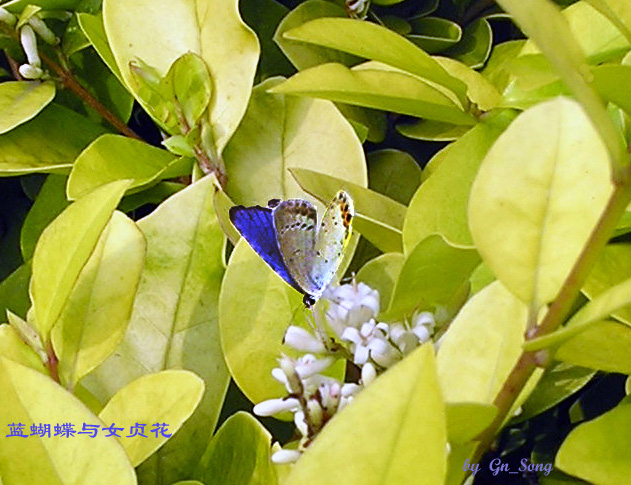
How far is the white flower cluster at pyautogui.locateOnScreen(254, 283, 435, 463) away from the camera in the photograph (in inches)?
22.8

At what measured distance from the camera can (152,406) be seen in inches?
24.8

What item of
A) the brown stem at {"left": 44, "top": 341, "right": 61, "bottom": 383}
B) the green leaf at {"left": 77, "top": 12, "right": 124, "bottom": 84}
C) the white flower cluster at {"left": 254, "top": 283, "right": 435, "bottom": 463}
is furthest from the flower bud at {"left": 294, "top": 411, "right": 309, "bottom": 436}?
the green leaf at {"left": 77, "top": 12, "right": 124, "bottom": 84}

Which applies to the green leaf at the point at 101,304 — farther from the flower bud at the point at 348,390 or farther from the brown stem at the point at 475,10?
the brown stem at the point at 475,10

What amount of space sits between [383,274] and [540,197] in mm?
255

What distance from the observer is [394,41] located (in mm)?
684

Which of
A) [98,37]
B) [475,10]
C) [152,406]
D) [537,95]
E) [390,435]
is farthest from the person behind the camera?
[475,10]

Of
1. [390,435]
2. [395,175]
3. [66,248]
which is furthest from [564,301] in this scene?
[395,175]

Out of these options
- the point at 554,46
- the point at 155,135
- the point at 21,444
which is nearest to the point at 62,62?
the point at 155,135

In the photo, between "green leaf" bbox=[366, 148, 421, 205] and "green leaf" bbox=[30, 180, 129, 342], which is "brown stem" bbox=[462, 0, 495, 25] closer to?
"green leaf" bbox=[366, 148, 421, 205]

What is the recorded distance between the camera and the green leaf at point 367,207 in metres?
0.69

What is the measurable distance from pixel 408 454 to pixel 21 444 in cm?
24

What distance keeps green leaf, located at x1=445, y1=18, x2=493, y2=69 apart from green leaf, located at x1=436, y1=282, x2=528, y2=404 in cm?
45

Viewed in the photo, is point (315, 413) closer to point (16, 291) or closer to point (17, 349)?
point (17, 349)

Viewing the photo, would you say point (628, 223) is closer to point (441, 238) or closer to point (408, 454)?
point (441, 238)
